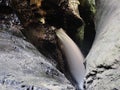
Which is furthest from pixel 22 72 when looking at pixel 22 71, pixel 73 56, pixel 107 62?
pixel 73 56

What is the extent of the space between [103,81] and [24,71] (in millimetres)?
797

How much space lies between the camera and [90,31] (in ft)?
21.4

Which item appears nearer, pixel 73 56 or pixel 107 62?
pixel 107 62

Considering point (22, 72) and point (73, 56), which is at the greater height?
point (22, 72)

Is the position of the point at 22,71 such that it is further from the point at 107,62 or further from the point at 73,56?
the point at 73,56

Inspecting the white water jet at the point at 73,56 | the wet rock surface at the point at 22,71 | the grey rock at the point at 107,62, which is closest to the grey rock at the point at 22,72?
the wet rock surface at the point at 22,71

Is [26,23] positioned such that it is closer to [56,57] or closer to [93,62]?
[56,57]

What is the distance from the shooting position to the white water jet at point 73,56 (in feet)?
17.4

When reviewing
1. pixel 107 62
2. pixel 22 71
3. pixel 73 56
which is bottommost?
pixel 73 56

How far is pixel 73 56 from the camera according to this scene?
18.7ft

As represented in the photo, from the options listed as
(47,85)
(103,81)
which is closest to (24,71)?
(47,85)

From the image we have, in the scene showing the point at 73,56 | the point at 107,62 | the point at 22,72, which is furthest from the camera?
the point at 73,56

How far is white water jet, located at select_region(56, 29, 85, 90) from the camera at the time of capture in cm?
531

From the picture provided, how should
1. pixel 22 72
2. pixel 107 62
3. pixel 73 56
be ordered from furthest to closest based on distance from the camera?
pixel 73 56 → pixel 22 72 → pixel 107 62
